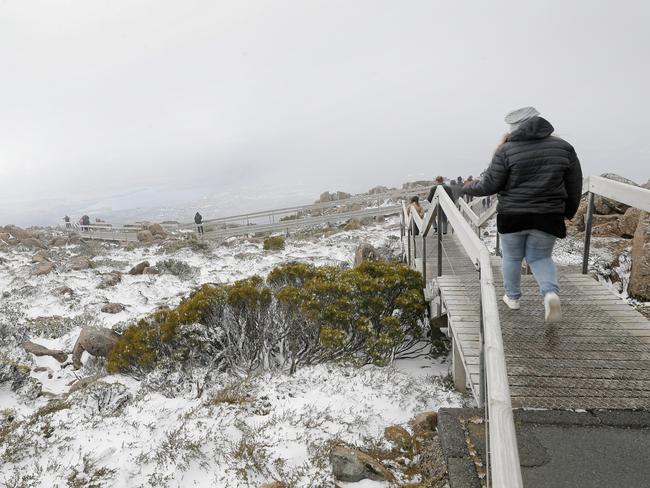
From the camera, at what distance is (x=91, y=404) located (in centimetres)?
407

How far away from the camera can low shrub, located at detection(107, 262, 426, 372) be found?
15.8ft

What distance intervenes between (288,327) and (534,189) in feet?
11.2

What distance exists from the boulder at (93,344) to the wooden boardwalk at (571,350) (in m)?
4.65

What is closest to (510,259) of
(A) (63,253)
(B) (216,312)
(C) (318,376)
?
(C) (318,376)

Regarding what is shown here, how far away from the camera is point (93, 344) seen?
5574 mm

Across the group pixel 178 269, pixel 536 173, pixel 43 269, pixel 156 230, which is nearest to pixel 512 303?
pixel 536 173

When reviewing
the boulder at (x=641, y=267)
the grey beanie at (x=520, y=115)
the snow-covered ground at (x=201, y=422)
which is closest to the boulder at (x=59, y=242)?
the snow-covered ground at (x=201, y=422)

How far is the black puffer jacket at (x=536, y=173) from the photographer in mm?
2857

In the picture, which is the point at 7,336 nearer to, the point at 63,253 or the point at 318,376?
the point at 318,376

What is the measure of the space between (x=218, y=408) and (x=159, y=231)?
18484 mm

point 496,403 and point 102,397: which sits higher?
point 496,403

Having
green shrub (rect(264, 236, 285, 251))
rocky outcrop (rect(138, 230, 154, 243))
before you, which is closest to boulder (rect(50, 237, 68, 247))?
rocky outcrop (rect(138, 230, 154, 243))

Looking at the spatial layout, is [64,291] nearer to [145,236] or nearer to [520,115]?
[520,115]

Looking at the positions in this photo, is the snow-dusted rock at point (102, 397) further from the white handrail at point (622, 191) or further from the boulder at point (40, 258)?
the boulder at point (40, 258)
